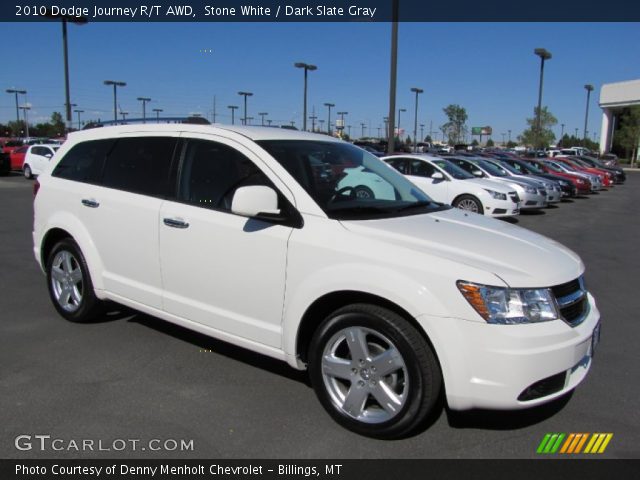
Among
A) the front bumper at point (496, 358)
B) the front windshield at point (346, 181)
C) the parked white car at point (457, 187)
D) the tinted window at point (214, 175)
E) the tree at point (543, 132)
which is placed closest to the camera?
the front bumper at point (496, 358)

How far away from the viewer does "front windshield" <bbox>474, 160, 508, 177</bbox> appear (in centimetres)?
1631

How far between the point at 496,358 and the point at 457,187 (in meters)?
11.2

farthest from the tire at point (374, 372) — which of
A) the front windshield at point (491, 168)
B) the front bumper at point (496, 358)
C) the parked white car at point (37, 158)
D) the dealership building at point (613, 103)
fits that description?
the dealership building at point (613, 103)

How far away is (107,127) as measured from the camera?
492 cm

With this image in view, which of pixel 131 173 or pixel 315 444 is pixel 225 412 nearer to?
pixel 315 444

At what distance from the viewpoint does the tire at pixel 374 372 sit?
2932mm

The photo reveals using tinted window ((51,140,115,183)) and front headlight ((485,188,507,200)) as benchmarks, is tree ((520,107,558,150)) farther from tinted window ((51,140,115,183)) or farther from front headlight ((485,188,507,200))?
tinted window ((51,140,115,183))

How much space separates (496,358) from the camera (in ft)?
9.04

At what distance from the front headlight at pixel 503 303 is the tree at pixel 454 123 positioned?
80.2 metres

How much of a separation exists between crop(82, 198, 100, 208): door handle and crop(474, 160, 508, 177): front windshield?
44.3 feet

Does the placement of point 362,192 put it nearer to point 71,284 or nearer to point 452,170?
point 71,284

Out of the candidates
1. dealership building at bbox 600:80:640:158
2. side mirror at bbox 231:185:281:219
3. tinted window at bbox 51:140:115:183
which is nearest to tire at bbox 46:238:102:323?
tinted window at bbox 51:140:115:183

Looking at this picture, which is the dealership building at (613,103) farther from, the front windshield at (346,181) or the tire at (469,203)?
the front windshield at (346,181)
